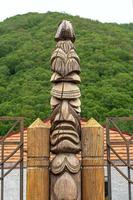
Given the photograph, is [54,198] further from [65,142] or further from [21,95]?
[21,95]

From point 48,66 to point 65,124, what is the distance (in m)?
21.0

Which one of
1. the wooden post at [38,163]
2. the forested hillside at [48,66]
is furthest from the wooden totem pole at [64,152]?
the forested hillside at [48,66]

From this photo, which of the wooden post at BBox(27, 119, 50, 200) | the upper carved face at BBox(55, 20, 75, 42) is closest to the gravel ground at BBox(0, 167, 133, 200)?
the wooden post at BBox(27, 119, 50, 200)

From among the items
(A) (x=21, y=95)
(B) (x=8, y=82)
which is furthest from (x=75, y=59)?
(B) (x=8, y=82)

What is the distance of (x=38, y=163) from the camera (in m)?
5.57

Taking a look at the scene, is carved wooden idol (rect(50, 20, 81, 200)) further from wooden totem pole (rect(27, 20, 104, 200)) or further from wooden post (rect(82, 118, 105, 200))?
wooden post (rect(82, 118, 105, 200))

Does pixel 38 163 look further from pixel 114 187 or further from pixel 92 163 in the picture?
pixel 114 187

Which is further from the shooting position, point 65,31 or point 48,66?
point 48,66

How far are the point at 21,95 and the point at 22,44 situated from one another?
36.7ft

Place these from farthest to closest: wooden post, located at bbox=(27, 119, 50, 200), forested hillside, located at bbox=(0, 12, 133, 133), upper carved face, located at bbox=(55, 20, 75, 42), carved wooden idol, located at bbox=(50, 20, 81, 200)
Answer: forested hillside, located at bbox=(0, 12, 133, 133) → upper carved face, located at bbox=(55, 20, 75, 42) → wooden post, located at bbox=(27, 119, 50, 200) → carved wooden idol, located at bbox=(50, 20, 81, 200)

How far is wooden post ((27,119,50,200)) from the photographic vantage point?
217 inches

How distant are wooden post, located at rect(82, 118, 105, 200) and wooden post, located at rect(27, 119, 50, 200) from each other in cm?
49

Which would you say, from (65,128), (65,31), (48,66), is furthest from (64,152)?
(48,66)

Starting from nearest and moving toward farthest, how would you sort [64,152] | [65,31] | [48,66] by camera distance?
[64,152] → [65,31] → [48,66]
